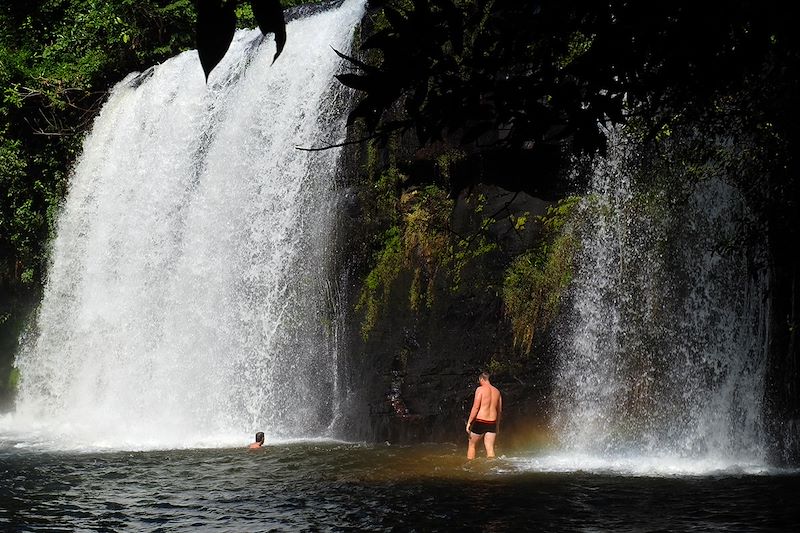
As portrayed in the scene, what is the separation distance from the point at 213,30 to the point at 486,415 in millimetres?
10316

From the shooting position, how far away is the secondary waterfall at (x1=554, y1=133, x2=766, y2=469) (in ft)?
38.1

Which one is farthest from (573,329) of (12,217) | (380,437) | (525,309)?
(12,217)

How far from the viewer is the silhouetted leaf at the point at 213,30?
1891mm

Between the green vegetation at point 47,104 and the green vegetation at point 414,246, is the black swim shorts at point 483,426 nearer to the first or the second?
the green vegetation at point 414,246

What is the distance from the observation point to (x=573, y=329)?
13016 mm

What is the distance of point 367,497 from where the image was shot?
924cm

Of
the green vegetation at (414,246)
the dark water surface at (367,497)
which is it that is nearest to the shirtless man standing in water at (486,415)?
the dark water surface at (367,497)

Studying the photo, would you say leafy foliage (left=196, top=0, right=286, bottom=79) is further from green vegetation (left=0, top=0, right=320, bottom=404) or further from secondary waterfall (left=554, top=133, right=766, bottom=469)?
green vegetation (left=0, top=0, right=320, bottom=404)

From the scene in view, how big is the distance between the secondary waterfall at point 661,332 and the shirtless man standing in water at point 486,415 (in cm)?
133

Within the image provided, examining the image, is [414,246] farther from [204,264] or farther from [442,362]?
[204,264]

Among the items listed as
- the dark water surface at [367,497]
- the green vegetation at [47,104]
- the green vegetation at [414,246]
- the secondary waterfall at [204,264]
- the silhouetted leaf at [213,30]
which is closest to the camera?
the silhouetted leaf at [213,30]

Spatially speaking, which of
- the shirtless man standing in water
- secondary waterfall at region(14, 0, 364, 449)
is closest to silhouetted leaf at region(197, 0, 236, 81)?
the shirtless man standing in water

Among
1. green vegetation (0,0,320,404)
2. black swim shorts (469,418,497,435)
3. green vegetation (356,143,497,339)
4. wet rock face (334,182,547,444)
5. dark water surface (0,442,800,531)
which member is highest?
green vegetation (0,0,320,404)

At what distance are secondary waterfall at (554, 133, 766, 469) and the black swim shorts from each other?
134 centimetres
